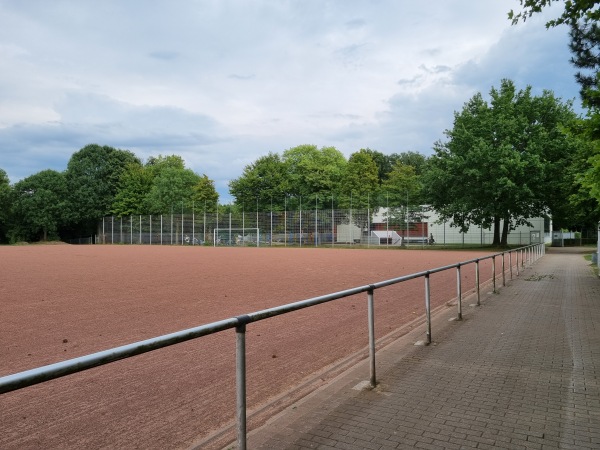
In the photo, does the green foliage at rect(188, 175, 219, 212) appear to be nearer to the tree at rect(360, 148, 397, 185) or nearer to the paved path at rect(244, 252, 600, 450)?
the tree at rect(360, 148, 397, 185)

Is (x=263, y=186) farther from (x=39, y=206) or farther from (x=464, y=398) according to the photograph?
(x=464, y=398)

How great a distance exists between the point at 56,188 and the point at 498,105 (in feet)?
199

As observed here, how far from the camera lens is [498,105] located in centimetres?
4341

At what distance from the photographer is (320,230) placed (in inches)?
2224

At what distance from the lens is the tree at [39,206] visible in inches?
2628

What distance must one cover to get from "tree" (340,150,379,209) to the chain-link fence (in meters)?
4.05

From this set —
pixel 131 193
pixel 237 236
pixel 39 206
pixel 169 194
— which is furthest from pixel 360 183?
pixel 39 206

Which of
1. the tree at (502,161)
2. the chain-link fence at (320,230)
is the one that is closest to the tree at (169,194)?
the chain-link fence at (320,230)

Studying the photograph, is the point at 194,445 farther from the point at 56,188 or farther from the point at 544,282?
the point at 56,188

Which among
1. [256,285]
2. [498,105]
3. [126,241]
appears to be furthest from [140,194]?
[256,285]

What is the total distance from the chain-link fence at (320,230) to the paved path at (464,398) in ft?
142

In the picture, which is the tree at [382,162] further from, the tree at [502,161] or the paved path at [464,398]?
the paved path at [464,398]

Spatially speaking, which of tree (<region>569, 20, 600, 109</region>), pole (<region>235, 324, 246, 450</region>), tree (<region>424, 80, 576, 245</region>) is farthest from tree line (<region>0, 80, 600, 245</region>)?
pole (<region>235, 324, 246, 450</region>)

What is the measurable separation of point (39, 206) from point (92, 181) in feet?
32.6
